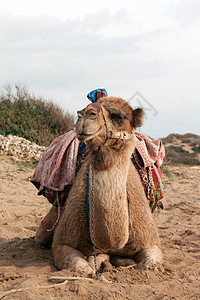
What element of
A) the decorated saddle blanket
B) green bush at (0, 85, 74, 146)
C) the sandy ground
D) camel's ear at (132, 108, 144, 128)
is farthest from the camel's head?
green bush at (0, 85, 74, 146)

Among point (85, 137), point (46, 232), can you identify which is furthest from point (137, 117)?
point (46, 232)

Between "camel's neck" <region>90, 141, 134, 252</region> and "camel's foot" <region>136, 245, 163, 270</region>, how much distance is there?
0.38 metres

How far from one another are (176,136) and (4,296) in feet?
130

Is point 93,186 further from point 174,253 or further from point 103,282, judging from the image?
point 174,253

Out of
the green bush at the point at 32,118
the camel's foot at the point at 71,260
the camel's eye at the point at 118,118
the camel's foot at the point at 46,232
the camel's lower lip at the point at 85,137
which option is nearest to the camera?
the camel's lower lip at the point at 85,137

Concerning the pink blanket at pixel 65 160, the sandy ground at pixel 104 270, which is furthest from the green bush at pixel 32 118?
the pink blanket at pixel 65 160

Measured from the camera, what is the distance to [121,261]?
389 centimetres

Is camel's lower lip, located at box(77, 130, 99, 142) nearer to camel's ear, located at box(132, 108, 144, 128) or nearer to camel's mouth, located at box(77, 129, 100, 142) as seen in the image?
camel's mouth, located at box(77, 129, 100, 142)

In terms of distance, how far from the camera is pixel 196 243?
5.43 metres

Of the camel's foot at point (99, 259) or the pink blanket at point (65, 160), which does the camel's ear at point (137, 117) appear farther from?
the camel's foot at point (99, 259)

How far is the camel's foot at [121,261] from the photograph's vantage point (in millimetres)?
3850

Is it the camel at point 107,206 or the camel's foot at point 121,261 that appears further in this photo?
the camel's foot at point 121,261

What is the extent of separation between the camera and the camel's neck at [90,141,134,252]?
10.6 feet

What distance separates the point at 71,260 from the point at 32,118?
37.8 feet
